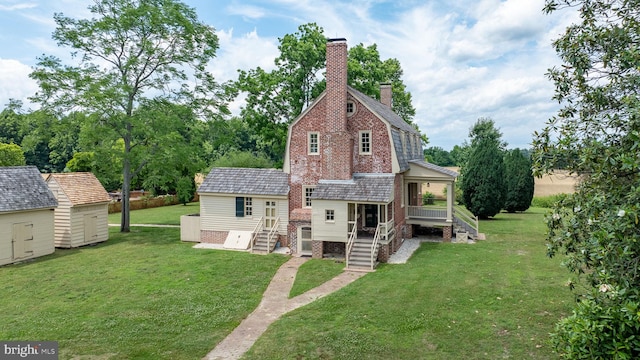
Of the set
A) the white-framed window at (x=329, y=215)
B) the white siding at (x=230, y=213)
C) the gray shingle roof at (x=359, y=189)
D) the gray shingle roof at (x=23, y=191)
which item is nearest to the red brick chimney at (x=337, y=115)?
the gray shingle roof at (x=359, y=189)

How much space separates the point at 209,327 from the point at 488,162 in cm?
2423

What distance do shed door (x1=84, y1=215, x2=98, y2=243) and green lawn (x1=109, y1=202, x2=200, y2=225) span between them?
8.40 metres

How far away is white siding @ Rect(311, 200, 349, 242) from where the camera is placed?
18.3 meters

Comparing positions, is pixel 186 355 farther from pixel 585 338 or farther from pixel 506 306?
pixel 506 306

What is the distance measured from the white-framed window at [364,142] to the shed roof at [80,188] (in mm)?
14987

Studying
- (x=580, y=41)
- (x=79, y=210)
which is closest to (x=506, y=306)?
(x=580, y=41)

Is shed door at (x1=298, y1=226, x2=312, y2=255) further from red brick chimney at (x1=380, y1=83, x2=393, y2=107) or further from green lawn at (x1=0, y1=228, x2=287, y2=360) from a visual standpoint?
red brick chimney at (x1=380, y1=83, x2=393, y2=107)

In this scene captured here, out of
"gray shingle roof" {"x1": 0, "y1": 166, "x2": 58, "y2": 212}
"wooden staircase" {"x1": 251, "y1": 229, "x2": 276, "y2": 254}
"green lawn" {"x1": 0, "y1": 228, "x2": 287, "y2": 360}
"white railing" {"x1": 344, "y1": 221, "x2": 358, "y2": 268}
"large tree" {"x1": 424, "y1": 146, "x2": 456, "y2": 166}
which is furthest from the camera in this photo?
"large tree" {"x1": 424, "y1": 146, "x2": 456, "y2": 166}

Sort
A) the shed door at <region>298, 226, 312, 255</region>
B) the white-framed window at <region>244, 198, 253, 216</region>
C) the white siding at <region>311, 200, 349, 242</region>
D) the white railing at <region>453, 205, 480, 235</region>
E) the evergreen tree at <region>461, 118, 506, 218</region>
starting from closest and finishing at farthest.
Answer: the white siding at <region>311, 200, 349, 242</region> → the shed door at <region>298, 226, 312, 255</region> → the white-framed window at <region>244, 198, 253, 216</region> → the white railing at <region>453, 205, 480, 235</region> → the evergreen tree at <region>461, 118, 506, 218</region>

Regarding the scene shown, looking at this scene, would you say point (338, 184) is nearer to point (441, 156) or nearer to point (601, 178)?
point (601, 178)

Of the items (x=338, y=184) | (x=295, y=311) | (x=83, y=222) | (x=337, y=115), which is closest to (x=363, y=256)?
(x=338, y=184)

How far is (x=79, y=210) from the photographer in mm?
21281

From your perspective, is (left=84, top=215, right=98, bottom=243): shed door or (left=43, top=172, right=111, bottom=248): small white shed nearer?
(left=43, top=172, right=111, bottom=248): small white shed

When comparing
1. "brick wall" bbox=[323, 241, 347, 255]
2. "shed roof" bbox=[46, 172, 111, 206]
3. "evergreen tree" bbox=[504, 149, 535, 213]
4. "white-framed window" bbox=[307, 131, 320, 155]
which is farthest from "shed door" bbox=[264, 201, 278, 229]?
"evergreen tree" bbox=[504, 149, 535, 213]
